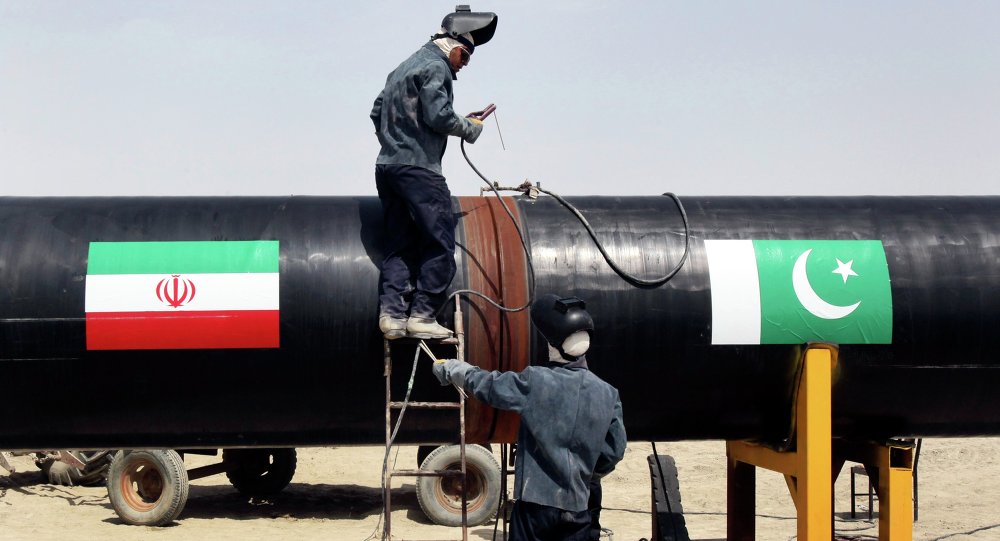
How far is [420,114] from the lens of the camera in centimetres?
573

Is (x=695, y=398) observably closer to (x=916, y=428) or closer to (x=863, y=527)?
(x=916, y=428)

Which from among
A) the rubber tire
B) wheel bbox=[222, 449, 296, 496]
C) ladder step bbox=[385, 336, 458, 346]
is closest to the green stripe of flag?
ladder step bbox=[385, 336, 458, 346]

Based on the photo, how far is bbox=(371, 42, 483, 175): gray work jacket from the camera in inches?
221

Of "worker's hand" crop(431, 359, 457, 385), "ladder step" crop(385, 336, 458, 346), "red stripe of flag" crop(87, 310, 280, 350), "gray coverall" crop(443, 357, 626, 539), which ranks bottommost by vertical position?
"gray coverall" crop(443, 357, 626, 539)

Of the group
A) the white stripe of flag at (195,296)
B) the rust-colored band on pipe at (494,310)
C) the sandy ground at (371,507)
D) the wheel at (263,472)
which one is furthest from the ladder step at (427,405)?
the wheel at (263,472)

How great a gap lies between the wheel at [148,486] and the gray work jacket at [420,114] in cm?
713

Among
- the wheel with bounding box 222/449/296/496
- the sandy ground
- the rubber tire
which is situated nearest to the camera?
the rubber tire

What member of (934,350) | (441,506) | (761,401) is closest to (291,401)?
(761,401)

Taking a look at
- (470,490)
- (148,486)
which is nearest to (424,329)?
(470,490)

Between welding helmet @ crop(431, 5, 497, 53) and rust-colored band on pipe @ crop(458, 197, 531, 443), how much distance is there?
0.99 m

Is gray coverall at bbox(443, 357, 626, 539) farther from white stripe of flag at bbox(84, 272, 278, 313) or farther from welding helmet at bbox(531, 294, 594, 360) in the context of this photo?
white stripe of flag at bbox(84, 272, 278, 313)

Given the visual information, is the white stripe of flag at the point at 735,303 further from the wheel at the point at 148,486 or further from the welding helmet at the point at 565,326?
the wheel at the point at 148,486

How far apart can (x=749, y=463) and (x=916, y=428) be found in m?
0.99

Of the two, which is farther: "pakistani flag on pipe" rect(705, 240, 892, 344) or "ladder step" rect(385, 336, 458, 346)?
"pakistani flag on pipe" rect(705, 240, 892, 344)
